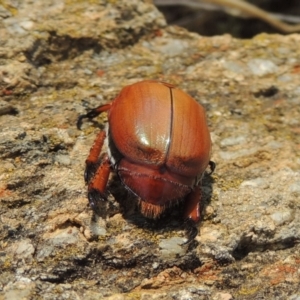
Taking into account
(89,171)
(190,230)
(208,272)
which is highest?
(89,171)

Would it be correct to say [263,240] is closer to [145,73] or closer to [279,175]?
[279,175]

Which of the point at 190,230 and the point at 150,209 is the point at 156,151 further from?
the point at 190,230

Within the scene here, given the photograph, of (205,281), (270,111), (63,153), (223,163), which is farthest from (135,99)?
(270,111)

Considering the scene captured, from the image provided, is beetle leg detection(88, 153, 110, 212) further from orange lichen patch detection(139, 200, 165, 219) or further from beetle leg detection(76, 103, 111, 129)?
beetle leg detection(76, 103, 111, 129)

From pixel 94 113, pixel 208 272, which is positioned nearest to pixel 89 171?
pixel 94 113

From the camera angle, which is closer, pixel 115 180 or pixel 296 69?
pixel 115 180

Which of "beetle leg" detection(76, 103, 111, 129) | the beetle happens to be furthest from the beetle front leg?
"beetle leg" detection(76, 103, 111, 129)

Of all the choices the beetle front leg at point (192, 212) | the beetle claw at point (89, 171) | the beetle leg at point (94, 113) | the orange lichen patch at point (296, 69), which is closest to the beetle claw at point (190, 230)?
the beetle front leg at point (192, 212)
